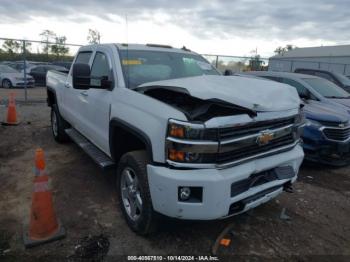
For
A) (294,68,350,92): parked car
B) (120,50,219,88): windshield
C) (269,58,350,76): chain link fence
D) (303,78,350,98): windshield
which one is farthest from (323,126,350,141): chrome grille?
(269,58,350,76): chain link fence

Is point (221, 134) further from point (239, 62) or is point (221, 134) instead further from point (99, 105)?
point (239, 62)

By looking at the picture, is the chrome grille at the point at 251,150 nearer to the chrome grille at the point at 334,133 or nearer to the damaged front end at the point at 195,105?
the damaged front end at the point at 195,105

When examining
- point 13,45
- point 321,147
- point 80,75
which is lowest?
point 321,147

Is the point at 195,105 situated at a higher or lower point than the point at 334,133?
higher

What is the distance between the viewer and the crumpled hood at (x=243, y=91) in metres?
2.79

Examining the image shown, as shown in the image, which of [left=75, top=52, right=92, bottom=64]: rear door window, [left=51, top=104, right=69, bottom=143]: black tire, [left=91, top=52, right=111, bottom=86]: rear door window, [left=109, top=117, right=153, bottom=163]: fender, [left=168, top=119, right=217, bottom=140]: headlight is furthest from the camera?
[left=51, top=104, right=69, bottom=143]: black tire

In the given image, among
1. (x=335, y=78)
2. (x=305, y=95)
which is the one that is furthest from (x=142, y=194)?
(x=335, y=78)

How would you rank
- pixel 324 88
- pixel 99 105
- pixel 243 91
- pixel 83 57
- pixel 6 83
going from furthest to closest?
pixel 6 83 → pixel 324 88 → pixel 83 57 → pixel 99 105 → pixel 243 91

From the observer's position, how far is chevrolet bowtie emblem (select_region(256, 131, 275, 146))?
114 inches

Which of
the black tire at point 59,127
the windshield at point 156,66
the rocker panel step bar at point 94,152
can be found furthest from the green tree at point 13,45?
the windshield at point 156,66

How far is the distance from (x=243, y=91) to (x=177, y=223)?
159 centimetres

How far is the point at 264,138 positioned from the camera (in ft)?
9.61

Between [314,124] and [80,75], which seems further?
[314,124]

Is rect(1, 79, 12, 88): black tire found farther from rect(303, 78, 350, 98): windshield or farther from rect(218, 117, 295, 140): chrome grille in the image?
rect(218, 117, 295, 140): chrome grille
